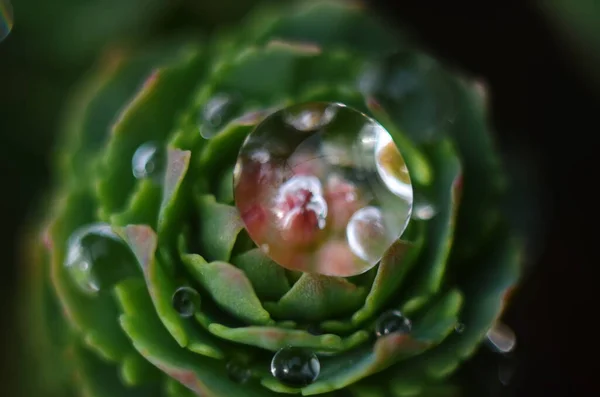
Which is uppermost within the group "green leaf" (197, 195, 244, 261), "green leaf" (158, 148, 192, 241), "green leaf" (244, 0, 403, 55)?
"green leaf" (244, 0, 403, 55)

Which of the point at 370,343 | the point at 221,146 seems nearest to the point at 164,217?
the point at 221,146

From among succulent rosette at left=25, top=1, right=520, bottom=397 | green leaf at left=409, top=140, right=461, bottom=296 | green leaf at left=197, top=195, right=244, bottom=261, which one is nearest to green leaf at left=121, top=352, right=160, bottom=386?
succulent rosette at left=25, top=1, right=520, bottom=397

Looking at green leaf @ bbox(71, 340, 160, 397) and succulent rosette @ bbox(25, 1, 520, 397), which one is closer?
succulent rosette @ bbox(25, 1, 520, 397)

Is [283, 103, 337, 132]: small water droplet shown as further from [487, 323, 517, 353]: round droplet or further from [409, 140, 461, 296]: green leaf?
[487, 323, 517, 353]: round droplet

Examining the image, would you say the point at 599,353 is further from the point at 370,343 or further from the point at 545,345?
the point at 370,343

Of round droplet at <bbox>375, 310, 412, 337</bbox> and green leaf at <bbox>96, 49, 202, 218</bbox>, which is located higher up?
green leaf at <bbox>96, 49, 202, 218</bbox>
